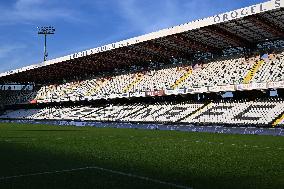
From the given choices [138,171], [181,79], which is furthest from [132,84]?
[138,171]

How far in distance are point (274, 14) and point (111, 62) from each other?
28.3m

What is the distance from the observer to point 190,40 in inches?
1593

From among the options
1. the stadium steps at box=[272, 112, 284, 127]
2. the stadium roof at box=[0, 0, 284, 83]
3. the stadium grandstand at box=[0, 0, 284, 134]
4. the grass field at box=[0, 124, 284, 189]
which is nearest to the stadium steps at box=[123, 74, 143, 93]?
the stadium grandstand at box=[0, 0, 284, 134]

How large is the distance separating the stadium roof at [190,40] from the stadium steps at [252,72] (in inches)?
104

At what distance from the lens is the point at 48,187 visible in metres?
6.96

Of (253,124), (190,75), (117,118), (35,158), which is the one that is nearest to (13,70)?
(117,118)

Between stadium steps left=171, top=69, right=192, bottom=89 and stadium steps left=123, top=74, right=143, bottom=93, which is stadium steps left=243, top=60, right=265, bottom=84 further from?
stadium steps left=123, top=74, right=143, bottom=93

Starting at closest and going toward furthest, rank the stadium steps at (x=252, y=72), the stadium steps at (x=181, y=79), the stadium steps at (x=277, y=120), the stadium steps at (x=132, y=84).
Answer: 1. the stadium steps at (x=277, y=120)
2. the stadium steps at (x=252, y=72)
3. the stadium steps at (x=181, y=79)
4. the stadium steps at (x=132, y=84)

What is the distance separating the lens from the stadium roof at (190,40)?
104 ft

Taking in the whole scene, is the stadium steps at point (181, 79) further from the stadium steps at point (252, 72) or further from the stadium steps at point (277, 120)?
the stadium steps at point (277, 120)

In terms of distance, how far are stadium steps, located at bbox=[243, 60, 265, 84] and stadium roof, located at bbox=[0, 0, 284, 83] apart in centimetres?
264

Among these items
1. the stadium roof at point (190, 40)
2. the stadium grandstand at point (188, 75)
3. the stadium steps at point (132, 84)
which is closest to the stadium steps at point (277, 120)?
the stadium grandstand at point (188, 75)

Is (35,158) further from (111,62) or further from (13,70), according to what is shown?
(13,70)

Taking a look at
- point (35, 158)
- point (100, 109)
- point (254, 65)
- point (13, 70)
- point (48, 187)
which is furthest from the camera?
point (13, 70)
